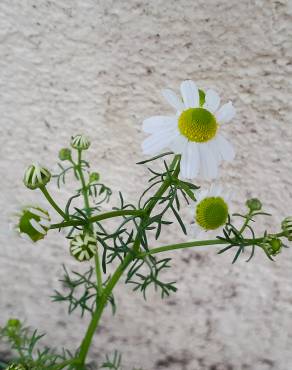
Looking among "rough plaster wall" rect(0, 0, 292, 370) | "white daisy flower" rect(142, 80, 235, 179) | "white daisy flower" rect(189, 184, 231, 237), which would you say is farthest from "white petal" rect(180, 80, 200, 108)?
"rough plaster wall" rect(0, 0, 292, 370)

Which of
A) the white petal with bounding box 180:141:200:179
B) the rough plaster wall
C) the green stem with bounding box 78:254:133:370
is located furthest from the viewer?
the rough plaster wall

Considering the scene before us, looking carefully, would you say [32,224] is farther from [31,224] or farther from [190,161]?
[190,161]

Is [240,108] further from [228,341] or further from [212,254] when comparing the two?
[228,341]

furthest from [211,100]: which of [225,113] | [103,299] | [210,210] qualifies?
[103,299]

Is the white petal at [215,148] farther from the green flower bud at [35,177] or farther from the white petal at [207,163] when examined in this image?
the green flower bud at [35,177]

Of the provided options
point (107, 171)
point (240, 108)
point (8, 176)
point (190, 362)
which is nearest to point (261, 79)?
point (240, 108)

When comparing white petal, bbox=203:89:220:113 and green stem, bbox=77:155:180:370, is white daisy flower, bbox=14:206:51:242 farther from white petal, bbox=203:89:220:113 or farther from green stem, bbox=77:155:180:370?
white petal, bbox=203:89:220:113

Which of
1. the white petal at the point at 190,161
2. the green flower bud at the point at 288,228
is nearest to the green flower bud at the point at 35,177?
the white petal at the point at 190,161
